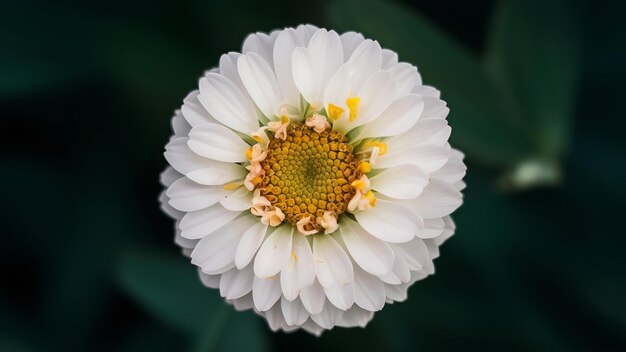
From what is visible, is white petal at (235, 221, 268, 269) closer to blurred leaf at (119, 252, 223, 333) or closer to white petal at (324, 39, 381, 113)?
white petal at (324, 39, 381, 113)

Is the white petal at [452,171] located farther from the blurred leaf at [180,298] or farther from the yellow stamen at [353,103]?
the blurred leaf at [180,298]

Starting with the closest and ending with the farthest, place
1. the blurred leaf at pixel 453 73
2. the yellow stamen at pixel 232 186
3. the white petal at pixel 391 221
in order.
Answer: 1. the white petal at pixel 391 221
2. the yellow stamen at pixel 232 186
3. the blurred leaf at pixel 453 73

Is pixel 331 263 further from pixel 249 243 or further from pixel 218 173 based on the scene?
pixel 218 173
